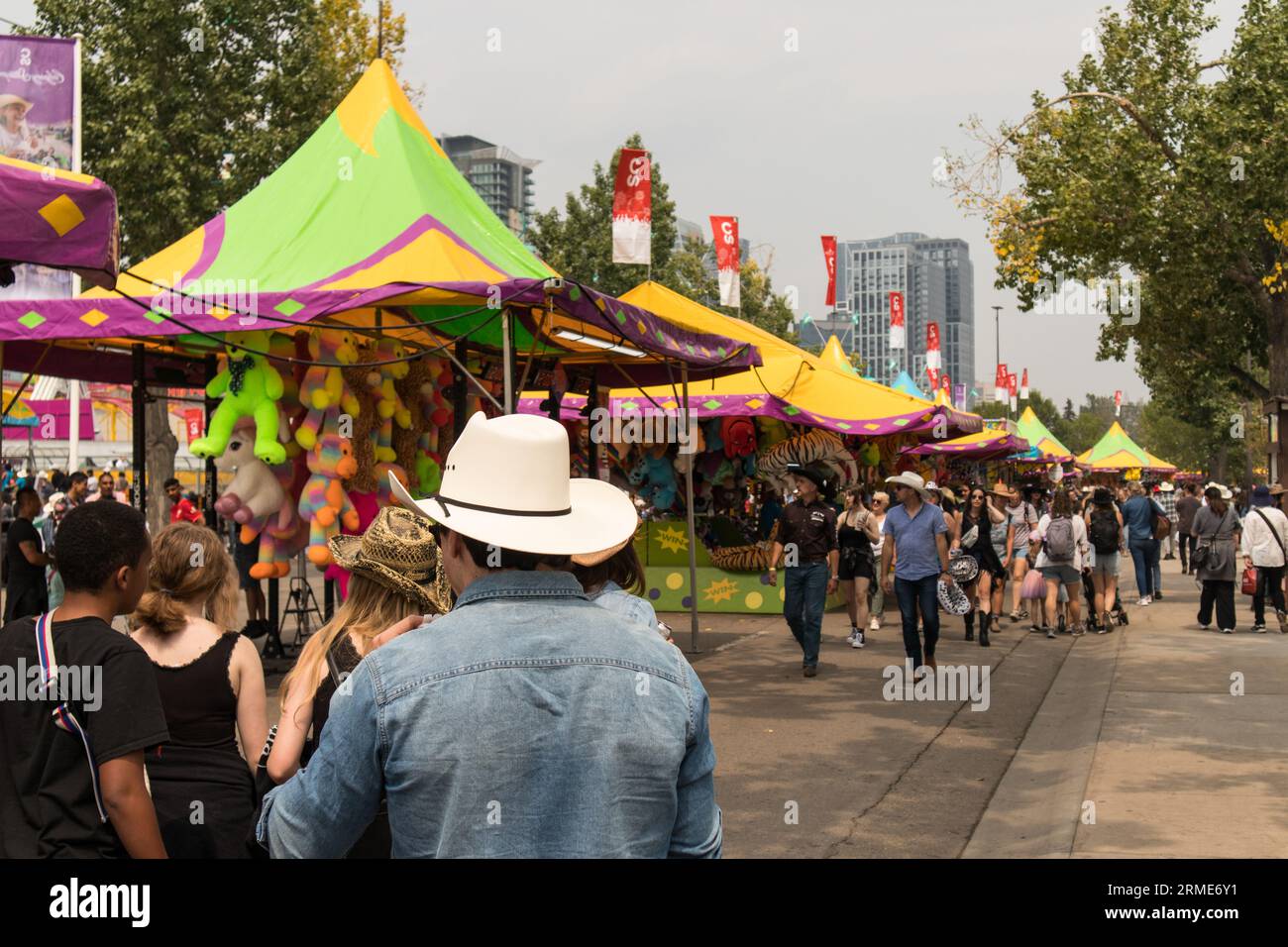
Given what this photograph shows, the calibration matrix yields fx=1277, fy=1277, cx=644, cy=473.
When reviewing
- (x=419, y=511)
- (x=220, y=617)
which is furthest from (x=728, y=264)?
(x=419, y=511)

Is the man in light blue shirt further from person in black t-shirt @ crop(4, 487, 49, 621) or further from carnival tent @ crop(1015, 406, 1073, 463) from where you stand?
carnival tent @ crop(1015, 406, 1073, 463)

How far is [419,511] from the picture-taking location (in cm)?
237

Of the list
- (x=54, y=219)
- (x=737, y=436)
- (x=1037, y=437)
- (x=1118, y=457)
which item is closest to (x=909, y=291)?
(x=1118, y=457)

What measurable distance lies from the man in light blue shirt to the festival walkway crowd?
679cm

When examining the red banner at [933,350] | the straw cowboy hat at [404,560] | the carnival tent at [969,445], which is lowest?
the straw cowboy hat at [404,560]

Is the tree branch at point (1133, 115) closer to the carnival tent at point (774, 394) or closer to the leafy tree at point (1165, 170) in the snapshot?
the leafy tree at point (1165, 170)

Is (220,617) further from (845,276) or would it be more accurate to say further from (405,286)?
(845,276)

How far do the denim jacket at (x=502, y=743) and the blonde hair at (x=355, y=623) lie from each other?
45.8 inches

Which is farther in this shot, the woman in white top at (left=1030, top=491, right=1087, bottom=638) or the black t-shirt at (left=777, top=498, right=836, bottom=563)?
the woman in white top at (left=1030, top=491, right=1087, bottom=638)

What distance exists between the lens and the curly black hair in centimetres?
312

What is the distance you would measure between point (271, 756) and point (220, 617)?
2.73ft

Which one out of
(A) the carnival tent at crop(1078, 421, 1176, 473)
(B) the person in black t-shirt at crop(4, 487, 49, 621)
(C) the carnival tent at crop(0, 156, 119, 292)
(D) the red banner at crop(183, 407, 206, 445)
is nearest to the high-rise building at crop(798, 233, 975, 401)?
(A) the carnival tent at crop(1078, 421, 1176, 473)

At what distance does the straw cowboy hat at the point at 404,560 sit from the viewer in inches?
137

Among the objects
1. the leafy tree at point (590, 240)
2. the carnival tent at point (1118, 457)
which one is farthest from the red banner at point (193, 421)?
the carnival tent at point (1118, 457)
